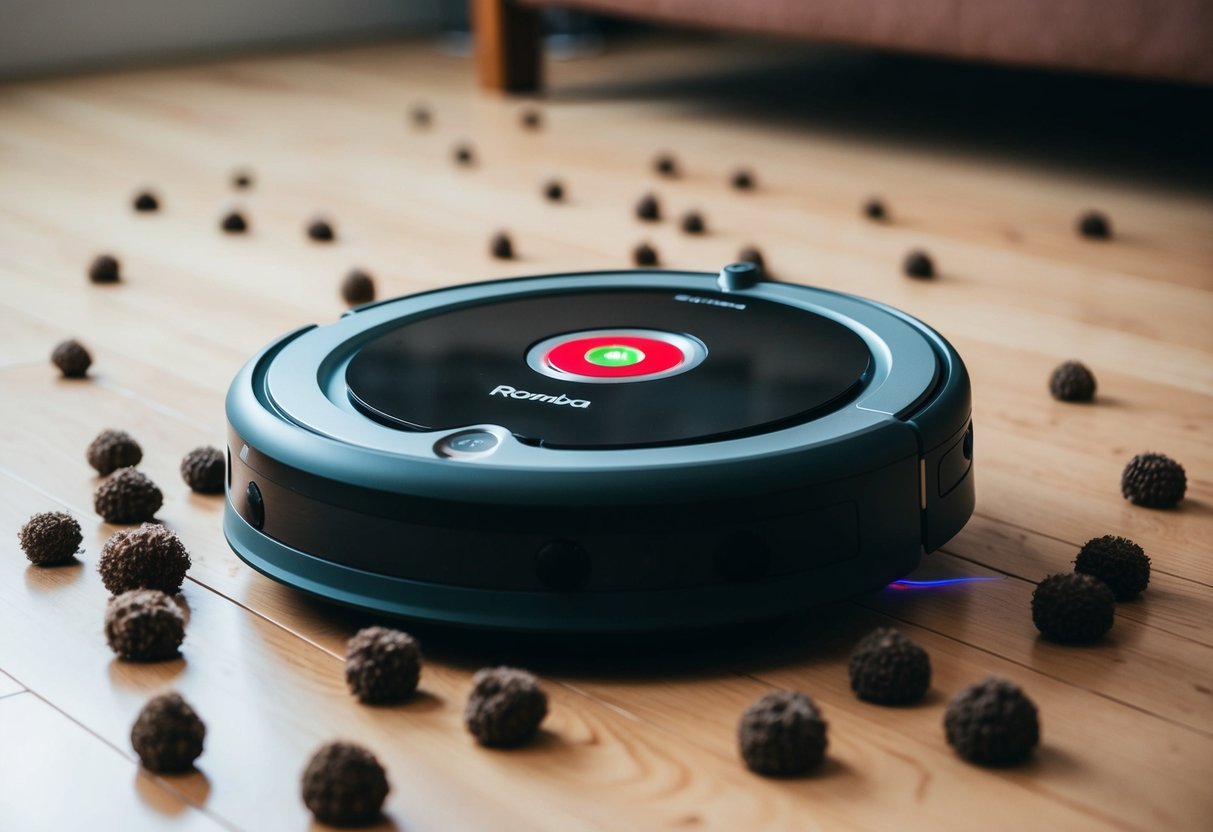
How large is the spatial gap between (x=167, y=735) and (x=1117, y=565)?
0.66 metres

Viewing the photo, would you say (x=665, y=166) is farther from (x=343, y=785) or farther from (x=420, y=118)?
(x=343, y=785)

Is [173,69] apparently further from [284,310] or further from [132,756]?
[132,756]

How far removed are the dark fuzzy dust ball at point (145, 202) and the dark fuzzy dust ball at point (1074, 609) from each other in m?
1.78

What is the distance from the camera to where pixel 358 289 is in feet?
6.02

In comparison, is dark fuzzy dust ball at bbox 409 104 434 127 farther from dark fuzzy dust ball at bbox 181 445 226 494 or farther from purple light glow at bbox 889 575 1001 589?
purple light glow at bbox 889 575 1001 589

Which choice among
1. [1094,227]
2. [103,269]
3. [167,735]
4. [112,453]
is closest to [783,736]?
[167,735]

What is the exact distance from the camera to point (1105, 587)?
3.22 ft

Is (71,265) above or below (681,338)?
below

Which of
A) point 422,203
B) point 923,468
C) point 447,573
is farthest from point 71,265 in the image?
A: point 923,468

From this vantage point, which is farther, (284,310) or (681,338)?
(284,310)

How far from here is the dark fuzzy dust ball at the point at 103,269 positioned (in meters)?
1.94

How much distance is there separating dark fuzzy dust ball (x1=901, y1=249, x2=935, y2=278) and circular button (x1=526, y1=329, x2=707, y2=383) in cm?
84

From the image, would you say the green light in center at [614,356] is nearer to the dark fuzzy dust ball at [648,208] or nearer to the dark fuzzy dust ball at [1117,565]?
the dark fuzzy dust ball at [1117,565]

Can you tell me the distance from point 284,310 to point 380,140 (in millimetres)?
1194
